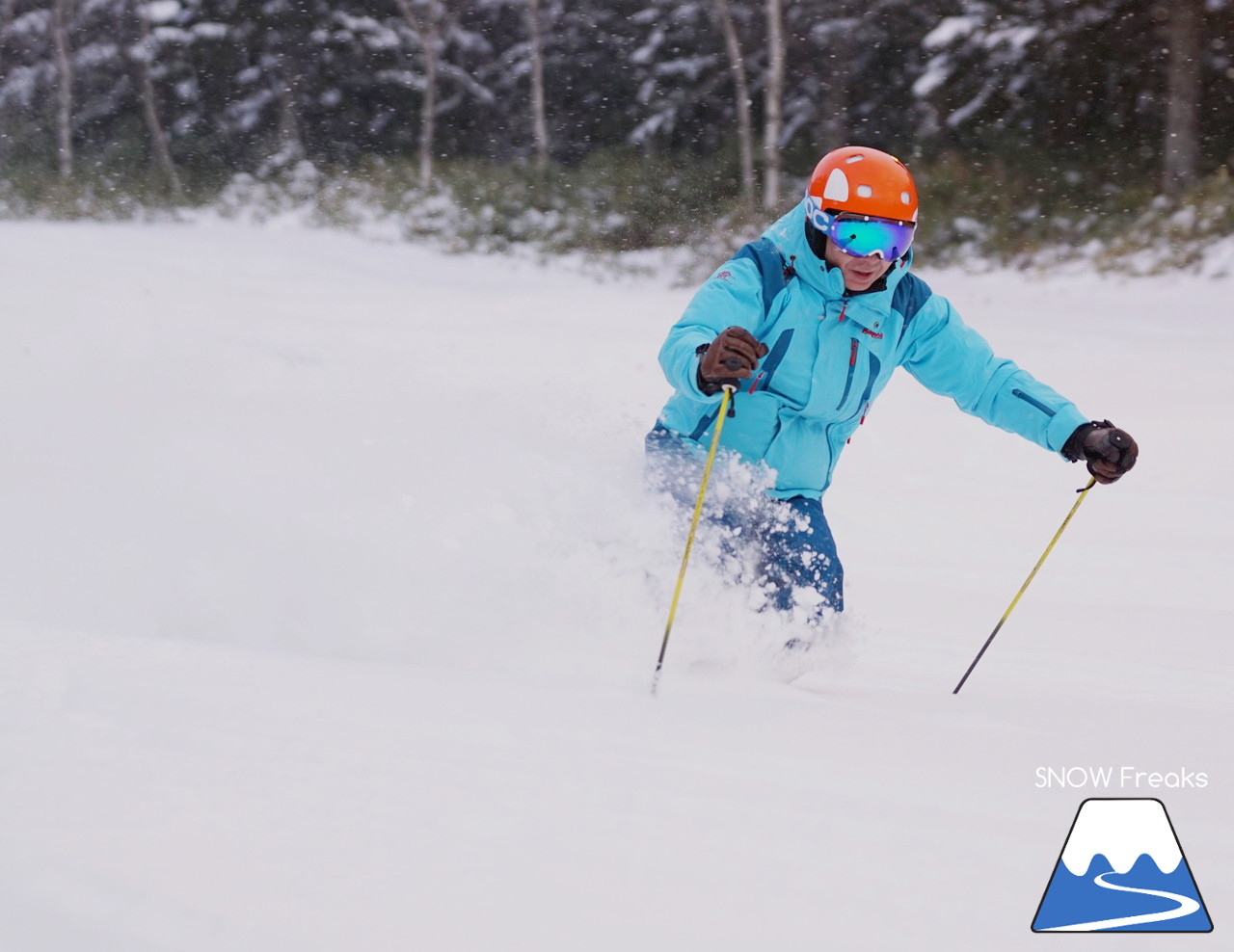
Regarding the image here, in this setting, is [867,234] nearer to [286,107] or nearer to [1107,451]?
[1107,451]

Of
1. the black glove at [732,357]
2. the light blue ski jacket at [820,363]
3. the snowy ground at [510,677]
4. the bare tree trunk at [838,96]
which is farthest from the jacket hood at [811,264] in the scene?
the bare tree trunk at [838,96]

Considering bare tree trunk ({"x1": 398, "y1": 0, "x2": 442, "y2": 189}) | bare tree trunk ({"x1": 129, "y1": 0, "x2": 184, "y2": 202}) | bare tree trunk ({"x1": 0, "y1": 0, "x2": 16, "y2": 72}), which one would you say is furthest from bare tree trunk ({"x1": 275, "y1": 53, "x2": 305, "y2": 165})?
bare tree trunk ({"x1": 0, "y1": 0, "x2": 16, "y2": 72})

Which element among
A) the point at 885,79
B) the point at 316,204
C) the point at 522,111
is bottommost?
the point at 316,204

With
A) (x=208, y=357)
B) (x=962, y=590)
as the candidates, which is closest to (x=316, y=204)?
(x=208, y=357)

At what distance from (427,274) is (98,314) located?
7.31 meters

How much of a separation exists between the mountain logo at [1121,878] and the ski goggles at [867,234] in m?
1.65

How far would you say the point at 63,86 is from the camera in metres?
23.1

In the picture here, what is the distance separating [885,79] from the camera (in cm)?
1702

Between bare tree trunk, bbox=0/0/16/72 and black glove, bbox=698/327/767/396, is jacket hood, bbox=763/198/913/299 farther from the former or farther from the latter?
bare tree trunk, bbox=0/0/16/72

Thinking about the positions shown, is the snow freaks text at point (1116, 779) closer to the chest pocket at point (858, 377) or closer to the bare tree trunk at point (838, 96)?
Answer: the chest pocket at point (858, 377)

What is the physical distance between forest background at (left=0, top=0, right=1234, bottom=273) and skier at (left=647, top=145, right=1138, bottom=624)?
9.99 meters

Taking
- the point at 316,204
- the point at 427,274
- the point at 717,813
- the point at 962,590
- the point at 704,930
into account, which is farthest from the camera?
the point at 316,204

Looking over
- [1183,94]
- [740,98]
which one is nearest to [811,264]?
[1183,94]

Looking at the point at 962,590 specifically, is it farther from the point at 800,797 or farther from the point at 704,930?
the point at 704,930
